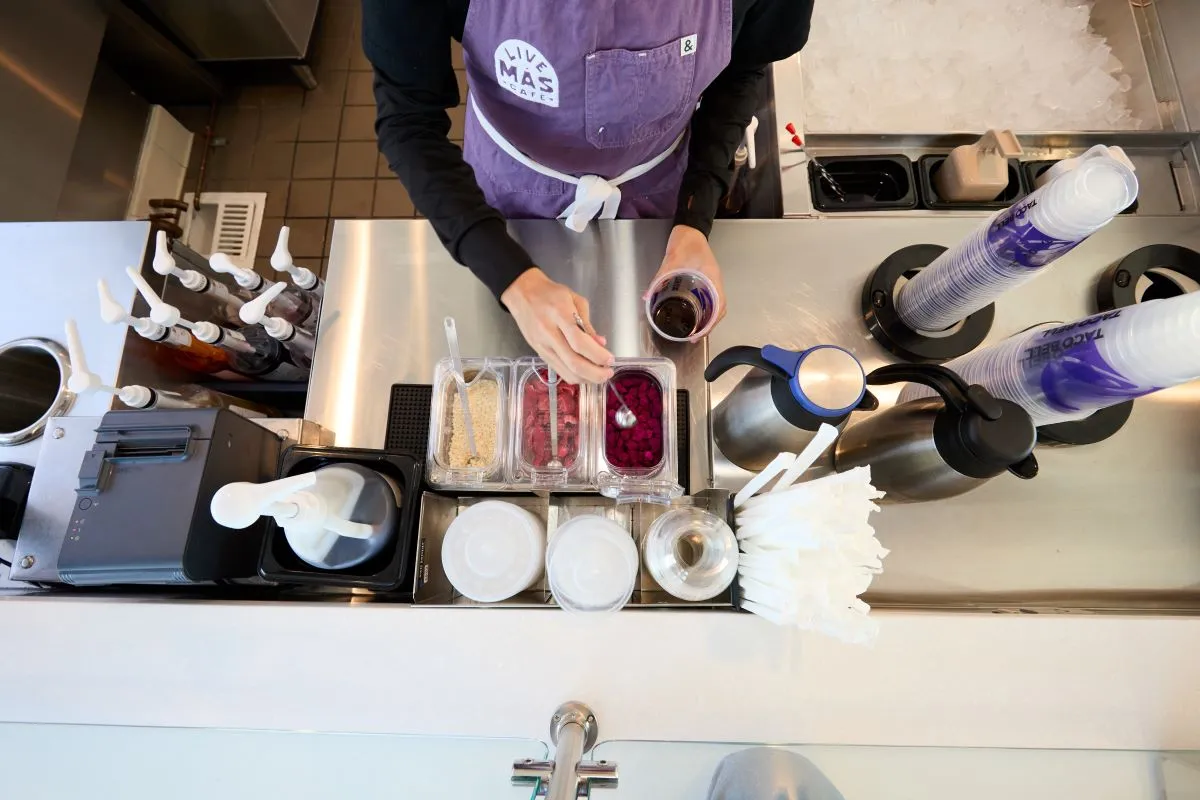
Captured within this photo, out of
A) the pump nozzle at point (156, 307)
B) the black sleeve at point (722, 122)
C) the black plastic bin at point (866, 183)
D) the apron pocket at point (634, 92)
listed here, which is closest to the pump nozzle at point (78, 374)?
the pump nozzle at point (156, 307)

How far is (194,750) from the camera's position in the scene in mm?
699

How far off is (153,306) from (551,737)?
106 cm

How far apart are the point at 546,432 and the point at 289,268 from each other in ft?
2.55

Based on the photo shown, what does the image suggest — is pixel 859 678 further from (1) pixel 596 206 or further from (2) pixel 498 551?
(1) pixel 596 206

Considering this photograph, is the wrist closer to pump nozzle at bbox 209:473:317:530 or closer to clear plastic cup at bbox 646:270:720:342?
clear plastic cup at bbox 646:270:720:342

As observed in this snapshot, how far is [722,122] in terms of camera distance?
3.57 ft

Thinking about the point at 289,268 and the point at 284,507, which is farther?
the point at 289,268

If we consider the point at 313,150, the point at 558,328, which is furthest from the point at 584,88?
the point at 313,150

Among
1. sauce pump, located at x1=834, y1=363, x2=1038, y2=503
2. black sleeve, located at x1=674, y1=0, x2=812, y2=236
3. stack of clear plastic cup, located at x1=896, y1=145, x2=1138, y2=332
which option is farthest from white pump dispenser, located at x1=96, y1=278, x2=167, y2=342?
stack of clear plastic cup, located at x1=896, y1=145, x2=1138, y2=332

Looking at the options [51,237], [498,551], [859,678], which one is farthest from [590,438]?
Result: [51,237]

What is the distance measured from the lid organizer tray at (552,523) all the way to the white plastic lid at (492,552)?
4cm

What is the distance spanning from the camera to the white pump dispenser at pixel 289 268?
1.21m

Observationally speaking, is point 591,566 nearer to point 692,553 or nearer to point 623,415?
point 692,553

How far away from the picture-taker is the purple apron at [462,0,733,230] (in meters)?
0.81
